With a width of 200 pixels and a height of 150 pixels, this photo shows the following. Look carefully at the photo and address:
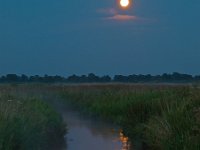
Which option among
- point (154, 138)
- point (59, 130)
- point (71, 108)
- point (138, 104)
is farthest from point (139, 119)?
point (71, 108)

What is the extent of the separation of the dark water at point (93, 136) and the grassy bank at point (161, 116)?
686 millimetres

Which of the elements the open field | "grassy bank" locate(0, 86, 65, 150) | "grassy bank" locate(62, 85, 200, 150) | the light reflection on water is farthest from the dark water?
"grassy bank" locate(0, 86, 65, 150)

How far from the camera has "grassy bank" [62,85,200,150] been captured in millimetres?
16562

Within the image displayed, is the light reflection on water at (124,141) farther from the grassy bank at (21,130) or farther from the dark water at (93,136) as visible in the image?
the grassy bank at (21,130)

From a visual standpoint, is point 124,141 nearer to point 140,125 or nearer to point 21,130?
point 140,125

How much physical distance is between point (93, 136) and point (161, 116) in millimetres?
7349

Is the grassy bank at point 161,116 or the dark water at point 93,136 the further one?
the dark water at point 93,136

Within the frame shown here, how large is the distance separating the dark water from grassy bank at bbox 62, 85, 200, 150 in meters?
0.69

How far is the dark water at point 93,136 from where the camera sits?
78.6 feet

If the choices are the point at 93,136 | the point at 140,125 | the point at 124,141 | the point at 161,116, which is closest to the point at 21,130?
the point at 161,116

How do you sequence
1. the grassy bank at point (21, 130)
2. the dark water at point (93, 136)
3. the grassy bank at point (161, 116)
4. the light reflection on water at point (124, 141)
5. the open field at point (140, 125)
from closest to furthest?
1. the grassy bank at point (21, 130)
2. the open field at point (140, 125)
3. the grassy bank at point (161, 116)
4. the light reflection on water at point (124, 141)
5. the dark water at point (93, 136)

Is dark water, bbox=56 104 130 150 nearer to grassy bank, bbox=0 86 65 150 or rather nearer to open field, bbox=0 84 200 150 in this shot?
open field, bbox=0 84 200 150

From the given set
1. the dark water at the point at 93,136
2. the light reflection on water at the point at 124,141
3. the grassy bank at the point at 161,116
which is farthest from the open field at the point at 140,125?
the dark water at the point at 93,136

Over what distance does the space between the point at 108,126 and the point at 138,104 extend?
354cm
